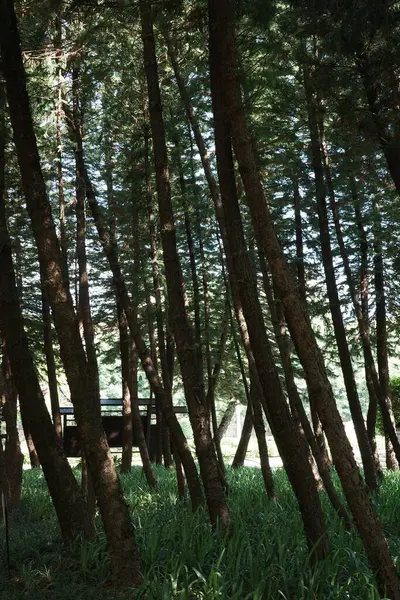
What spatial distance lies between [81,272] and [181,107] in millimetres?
3236

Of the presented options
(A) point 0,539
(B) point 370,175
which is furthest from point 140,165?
(A) point 0,539

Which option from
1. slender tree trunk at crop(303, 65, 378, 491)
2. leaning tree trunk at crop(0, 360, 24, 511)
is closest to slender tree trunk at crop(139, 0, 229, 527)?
slender tree trunk at crop(303, 65, 378, 491)

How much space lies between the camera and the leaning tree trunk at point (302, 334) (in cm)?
427

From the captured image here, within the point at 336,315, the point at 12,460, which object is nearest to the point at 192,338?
the point at 336,315

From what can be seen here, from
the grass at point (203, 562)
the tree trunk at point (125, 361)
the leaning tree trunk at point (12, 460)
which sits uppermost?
the tree trunk at point (125, 361)

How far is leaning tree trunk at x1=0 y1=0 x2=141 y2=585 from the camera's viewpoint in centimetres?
501

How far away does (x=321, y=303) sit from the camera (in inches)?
523

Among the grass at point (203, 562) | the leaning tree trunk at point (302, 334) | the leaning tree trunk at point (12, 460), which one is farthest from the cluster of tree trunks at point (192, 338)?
the grass at point (203, 562)

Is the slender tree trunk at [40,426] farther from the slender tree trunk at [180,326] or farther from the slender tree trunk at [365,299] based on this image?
the slender tree trunk at [365,299]

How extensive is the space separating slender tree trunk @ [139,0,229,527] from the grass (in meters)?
0.35

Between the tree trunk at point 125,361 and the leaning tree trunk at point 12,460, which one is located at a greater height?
the tree trunk at point 125,361

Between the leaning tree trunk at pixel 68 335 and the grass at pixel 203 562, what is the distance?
29 cm

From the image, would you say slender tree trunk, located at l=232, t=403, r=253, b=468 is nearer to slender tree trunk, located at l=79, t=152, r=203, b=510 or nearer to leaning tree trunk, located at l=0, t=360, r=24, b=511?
leaning tree trunk, located at l=0, t=360, r=24, b=511

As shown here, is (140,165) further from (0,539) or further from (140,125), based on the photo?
(0,539)
